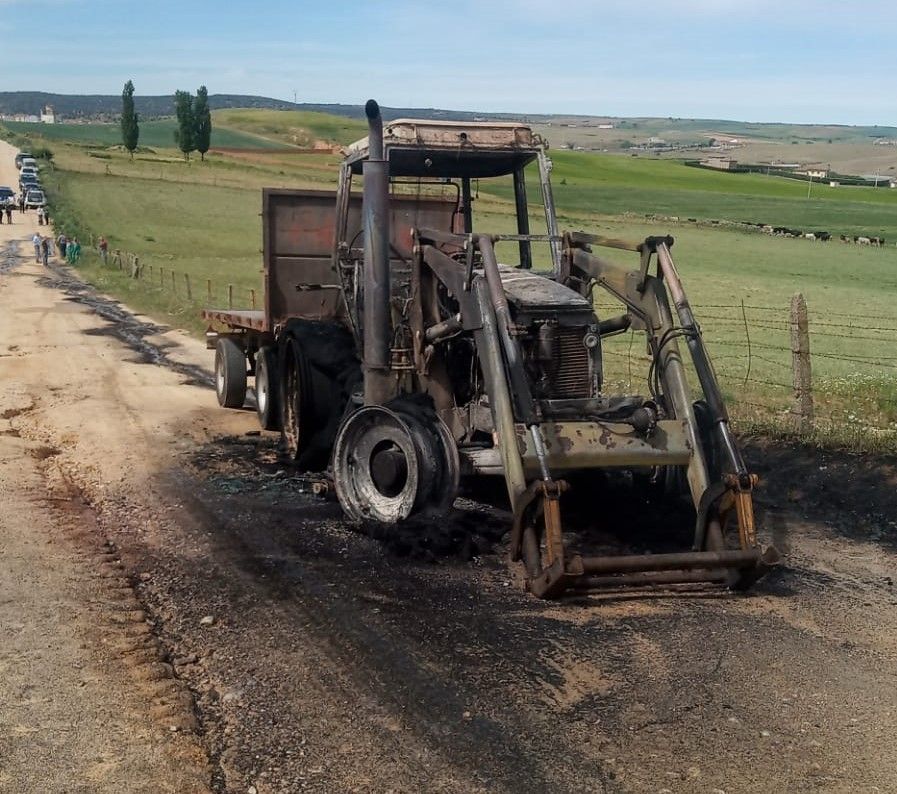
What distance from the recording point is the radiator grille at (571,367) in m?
7.70

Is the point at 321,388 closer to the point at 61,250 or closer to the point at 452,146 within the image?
the point at 452,146

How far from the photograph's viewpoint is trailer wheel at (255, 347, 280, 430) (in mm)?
11445

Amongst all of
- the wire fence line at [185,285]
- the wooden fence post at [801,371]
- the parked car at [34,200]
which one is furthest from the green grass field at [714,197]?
the wooden fence post at [801,371]

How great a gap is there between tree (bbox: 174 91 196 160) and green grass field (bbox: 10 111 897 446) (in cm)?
264

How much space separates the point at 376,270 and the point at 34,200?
60.2 metres

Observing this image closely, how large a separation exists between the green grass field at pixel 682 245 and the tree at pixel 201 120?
2.37m

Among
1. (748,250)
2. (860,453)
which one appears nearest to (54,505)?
(860,453)

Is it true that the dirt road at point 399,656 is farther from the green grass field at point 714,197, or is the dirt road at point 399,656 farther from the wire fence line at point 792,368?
the green grass field at point 714,197

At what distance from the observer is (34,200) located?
6294 cm

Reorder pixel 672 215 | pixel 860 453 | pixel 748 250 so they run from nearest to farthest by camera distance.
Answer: pixel 860 453, pixel 748 250, pixel 672 215

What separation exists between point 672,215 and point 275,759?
73.6 m

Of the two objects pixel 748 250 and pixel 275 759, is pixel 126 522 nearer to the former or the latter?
pixel 275 759

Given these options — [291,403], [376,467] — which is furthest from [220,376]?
[376,467]

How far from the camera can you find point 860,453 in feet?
33.2
